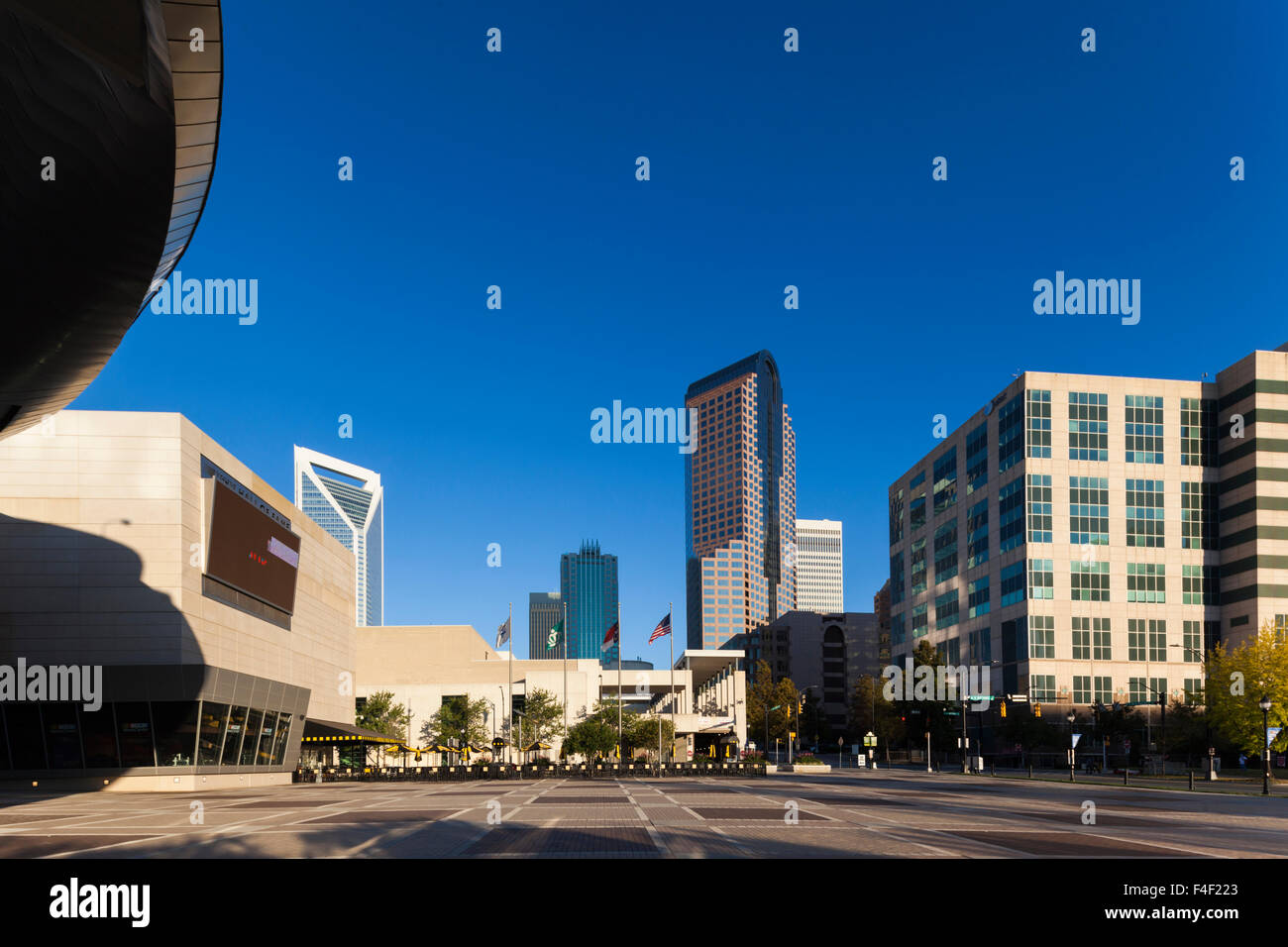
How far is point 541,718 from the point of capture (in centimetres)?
11381

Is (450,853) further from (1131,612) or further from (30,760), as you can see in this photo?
(1131,612)

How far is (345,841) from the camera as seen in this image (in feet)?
72.9

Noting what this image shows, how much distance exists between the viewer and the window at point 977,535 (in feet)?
395

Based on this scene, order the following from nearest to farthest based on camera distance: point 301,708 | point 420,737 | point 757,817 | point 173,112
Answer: point 173,112 < point 757,817 < point 301,708 < point 420,737

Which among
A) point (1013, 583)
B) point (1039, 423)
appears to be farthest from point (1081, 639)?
point (1039, 423)

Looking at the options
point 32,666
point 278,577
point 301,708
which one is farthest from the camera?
point 301,708

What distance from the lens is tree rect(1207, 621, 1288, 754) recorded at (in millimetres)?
72125

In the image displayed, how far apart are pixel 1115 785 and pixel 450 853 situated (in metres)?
52.2

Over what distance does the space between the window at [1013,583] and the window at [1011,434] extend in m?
11.0

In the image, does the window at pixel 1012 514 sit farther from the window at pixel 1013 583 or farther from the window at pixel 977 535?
the window at pixel 977 535

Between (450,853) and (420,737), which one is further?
(420,737)

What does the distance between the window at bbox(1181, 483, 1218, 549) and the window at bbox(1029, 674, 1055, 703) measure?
21562mm
